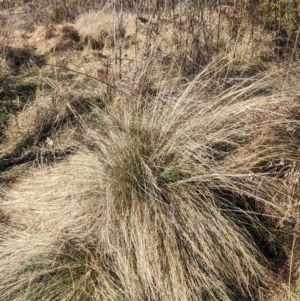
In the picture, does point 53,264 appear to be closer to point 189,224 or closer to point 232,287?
point 189,224

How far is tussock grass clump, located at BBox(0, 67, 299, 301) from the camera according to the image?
2025 mm

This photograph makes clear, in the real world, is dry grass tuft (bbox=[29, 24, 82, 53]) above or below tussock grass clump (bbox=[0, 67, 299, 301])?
below

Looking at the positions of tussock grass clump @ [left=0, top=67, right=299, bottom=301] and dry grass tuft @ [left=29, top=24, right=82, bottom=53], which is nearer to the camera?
tussock grass clump @ [left=0, top=67, right=299, bottom=301]

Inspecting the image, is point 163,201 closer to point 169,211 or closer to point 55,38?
point 169,211

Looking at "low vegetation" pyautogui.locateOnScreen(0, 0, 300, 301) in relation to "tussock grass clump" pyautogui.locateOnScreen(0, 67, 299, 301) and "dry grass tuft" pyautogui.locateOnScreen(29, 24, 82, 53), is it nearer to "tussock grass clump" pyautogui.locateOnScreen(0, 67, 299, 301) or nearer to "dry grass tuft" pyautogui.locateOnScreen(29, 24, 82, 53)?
"tussock grass clump" pyautogui.locateOnScreen(0, 67, 299, 301)

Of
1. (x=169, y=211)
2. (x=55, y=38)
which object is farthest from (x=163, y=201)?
(x=55, y=38)

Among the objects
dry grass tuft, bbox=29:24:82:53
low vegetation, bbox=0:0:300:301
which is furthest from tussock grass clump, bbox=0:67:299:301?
dry grass tuft, bbox=29:24:82:53

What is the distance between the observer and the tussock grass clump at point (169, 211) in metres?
2.03

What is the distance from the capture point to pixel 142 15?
316cm

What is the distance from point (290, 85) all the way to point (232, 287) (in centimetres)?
140

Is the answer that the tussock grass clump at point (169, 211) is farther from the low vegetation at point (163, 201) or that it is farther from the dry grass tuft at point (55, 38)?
the dry grass tuft at point (55, 38)

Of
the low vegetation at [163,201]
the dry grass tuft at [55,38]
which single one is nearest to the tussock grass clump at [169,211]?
the low vegetation at [163,201]

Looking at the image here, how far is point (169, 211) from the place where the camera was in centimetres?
212

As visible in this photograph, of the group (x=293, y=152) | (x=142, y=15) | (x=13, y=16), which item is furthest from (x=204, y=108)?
(x=13, y=16)
